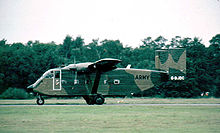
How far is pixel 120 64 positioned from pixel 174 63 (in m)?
32.6

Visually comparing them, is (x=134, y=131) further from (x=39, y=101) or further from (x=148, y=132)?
(x=39, y=101)

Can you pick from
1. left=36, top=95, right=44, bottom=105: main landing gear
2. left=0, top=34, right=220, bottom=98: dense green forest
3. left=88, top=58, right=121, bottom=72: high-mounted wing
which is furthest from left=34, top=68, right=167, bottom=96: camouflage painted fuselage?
left=0, top=34, right=220, bottom=98: dense green forest

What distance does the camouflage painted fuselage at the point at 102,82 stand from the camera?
30578 mm

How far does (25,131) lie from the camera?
14086 mm

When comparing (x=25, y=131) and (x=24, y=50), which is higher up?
(x=24, y=50)

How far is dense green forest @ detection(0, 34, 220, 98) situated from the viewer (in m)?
48.4

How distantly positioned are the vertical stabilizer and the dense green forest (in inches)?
704

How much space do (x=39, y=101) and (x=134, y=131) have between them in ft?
60.7

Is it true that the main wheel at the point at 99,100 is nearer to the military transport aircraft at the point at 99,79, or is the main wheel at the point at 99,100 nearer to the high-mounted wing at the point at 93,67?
the military transport aircraft at the point at 99,79

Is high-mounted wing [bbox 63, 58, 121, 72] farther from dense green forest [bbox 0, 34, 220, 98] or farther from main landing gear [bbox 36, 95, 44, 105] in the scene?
dense green forest [bbox 0, 34, 220, 98]

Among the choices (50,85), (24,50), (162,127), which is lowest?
(162,127)

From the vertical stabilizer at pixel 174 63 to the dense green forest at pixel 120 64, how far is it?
1789cm

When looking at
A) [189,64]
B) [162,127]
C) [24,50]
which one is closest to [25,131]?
[162,127]

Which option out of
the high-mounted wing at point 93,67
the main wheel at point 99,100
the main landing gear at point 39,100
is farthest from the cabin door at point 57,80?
the main wheel at point 99,100
